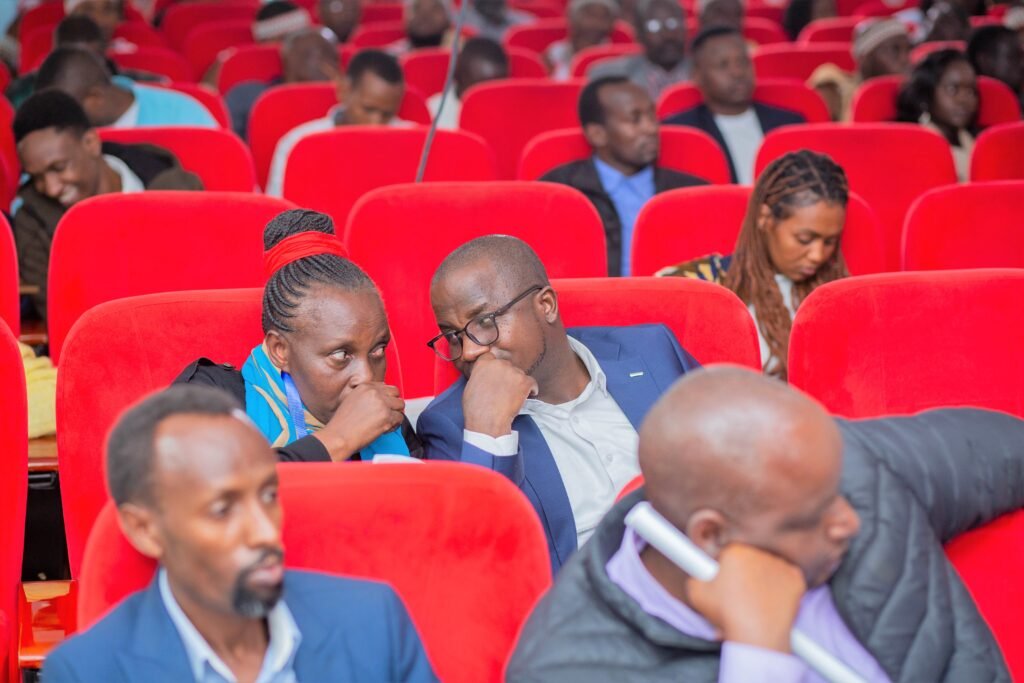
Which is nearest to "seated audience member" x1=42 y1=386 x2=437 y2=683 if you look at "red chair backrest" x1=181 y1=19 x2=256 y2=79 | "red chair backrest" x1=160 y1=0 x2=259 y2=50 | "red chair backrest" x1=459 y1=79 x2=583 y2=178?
"red chair backrest" x1=459 y1=79 x2=583 y2=178

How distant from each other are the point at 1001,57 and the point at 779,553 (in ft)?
14.6

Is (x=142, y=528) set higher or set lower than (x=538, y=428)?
higher

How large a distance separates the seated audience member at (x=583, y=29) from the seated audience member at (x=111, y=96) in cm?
256

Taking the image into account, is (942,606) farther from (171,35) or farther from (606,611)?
(171,35)

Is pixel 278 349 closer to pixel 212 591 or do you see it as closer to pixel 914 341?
pixel 212 591

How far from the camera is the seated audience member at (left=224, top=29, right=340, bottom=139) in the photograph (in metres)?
5.64

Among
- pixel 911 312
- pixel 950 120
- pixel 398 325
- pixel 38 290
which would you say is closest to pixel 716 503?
pixel 911 312

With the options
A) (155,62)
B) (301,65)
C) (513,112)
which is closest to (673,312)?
(513,112)

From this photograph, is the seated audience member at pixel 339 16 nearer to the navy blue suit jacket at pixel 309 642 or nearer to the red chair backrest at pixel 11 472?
the red chair backrest at pixel 11 472

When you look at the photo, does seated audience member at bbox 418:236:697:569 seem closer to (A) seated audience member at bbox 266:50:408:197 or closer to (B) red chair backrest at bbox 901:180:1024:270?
(B) red chair backrest at bbox 901:180:1024:270

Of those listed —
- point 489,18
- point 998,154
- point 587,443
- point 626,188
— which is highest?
point 489,18

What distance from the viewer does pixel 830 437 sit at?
4.42 feet

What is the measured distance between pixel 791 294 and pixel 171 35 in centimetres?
565

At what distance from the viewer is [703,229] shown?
9.64ft
